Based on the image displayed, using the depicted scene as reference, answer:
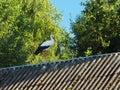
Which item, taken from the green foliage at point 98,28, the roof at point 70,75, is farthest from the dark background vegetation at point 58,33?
the roof at point 70,75

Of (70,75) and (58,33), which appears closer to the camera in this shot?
(70,75)

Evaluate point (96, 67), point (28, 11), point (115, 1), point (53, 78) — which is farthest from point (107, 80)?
point (28, 11)

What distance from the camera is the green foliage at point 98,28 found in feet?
112

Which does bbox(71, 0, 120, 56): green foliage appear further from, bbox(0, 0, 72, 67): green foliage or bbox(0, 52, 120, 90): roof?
bbox(0, 52, 120, 90): roof

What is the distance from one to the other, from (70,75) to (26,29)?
22.0 metres

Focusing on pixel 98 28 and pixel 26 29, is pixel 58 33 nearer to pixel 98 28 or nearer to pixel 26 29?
pixel 26 29

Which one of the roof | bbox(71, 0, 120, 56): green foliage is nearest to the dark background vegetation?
bbox(71, 0, 120, 56): green foliage

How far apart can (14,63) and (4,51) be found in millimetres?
1285

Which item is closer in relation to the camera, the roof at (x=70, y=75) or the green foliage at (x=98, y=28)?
the roof at (x=70, y=75)

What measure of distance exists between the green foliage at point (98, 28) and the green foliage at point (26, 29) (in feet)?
8.03

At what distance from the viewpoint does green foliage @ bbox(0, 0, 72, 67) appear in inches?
1385

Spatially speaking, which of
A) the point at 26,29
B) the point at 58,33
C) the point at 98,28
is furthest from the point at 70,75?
the point at 58,33

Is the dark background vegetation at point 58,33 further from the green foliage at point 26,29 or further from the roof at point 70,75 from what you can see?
the roof at point 70,75

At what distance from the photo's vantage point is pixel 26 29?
3972 cm
